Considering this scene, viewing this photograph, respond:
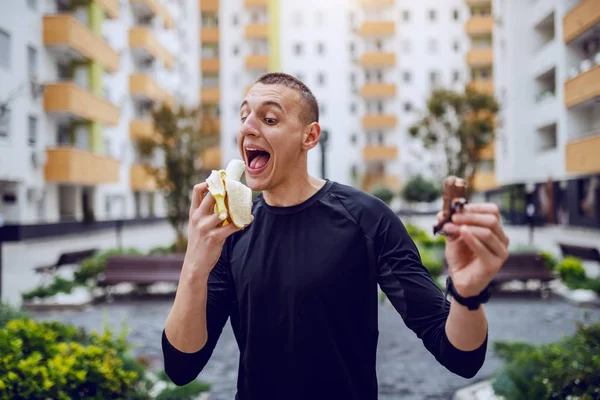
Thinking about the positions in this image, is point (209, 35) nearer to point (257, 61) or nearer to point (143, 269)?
point (257, 61)

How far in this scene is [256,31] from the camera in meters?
51.7

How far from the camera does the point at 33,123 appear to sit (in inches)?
977

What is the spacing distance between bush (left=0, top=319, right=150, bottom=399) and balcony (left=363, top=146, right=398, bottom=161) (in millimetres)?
49087

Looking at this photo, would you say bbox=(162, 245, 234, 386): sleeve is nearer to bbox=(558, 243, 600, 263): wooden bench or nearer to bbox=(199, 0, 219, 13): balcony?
bbox=(558, 243, 600, 263): wooden bench

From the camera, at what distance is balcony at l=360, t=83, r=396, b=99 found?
5291 centimetres

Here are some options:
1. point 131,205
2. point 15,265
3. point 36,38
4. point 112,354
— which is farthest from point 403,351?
point 131,205

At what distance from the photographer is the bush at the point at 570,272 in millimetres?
11922

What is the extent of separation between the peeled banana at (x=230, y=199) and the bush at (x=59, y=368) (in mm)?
2318

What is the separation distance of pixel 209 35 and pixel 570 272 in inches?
1891

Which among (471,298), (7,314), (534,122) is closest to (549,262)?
(7,314)

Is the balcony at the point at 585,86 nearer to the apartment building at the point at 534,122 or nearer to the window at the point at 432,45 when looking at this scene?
the apartment building at the point at 534,122

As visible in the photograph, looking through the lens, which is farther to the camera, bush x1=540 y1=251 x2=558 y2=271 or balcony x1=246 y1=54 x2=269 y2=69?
balcony x1=246 y1=54 x2=269 y2=69

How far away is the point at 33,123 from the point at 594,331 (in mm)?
24665

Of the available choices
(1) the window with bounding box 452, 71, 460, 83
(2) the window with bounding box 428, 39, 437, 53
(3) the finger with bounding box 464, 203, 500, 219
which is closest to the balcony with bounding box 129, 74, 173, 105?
(2) the window with bounding box 428, 39, 437, 53
